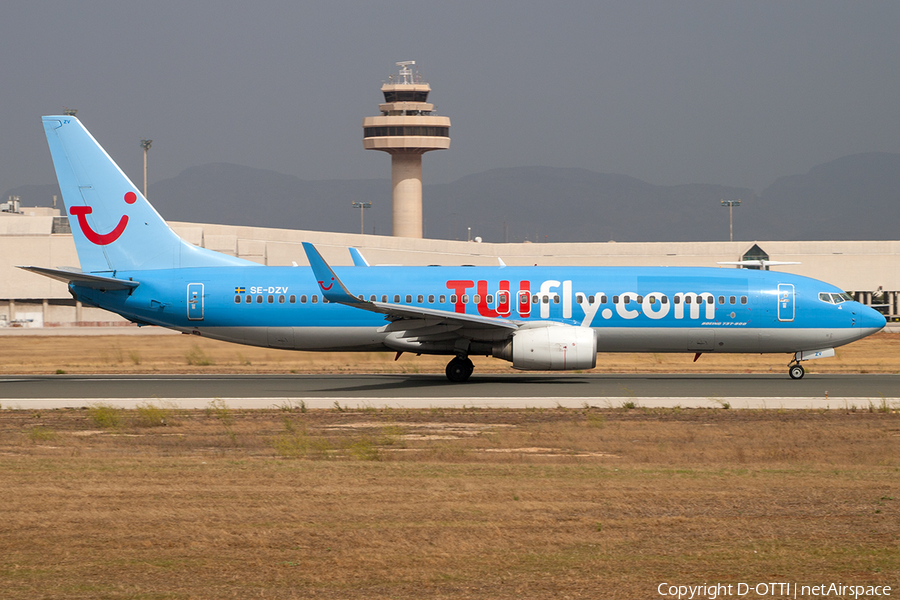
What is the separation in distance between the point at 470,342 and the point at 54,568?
67.4 feet

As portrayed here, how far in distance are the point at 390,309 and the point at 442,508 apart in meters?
16.3

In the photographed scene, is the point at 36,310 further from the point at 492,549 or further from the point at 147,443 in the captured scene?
the point at 492,549

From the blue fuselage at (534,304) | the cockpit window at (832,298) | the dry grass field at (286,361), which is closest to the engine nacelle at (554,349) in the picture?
the blue fuselage at (534,304)

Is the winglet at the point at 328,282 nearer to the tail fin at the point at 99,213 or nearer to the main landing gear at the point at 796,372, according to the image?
the tail fin at the point at 99,213

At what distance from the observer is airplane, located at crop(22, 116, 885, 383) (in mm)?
29234

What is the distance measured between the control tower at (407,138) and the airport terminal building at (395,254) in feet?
110

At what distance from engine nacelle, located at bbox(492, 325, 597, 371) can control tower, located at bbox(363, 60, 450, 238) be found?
101 meters

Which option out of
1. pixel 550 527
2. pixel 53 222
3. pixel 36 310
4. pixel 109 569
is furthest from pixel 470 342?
pixel 53 222

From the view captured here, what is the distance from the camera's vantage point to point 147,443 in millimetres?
17406

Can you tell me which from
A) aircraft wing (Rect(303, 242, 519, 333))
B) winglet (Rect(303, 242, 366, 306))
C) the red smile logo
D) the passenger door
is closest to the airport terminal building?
the red smile logo

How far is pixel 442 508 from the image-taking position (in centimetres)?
1150

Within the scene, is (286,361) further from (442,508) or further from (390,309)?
(442,508)

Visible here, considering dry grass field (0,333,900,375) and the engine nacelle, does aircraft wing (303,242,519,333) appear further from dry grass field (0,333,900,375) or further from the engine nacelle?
dry grass field (0,333,900,375)

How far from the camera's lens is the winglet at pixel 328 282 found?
88.6 feet
